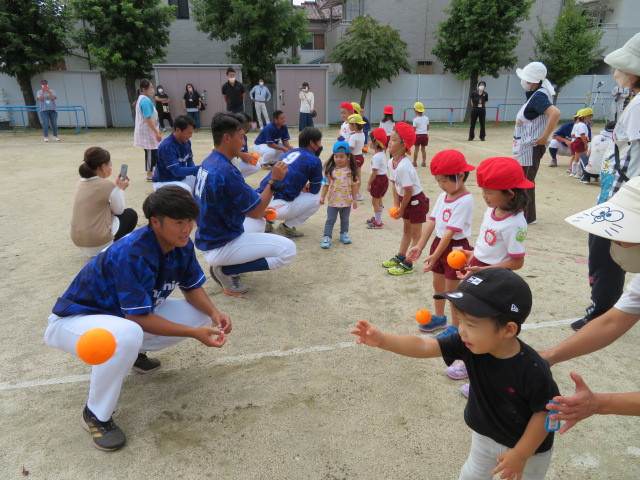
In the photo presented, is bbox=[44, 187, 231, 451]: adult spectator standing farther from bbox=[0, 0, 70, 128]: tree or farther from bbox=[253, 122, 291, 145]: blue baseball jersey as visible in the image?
bbox=[0, 0, 70, 128]: tree

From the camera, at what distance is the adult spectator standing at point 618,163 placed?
10.4ft

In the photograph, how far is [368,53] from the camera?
20.8m

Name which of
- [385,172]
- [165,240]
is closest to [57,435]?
[165,240]

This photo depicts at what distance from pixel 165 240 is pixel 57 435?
1.39m

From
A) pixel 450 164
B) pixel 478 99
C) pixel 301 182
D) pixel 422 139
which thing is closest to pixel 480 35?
pixel 478 99

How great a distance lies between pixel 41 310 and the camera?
4.34 meters

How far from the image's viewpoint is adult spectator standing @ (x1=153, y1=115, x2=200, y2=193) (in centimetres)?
668

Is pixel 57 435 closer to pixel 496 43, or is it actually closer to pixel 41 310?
pixel 41 310

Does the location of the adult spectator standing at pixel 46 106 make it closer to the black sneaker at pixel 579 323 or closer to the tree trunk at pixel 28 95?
the tree trunk at pixel 28 95

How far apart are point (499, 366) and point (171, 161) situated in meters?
6.00

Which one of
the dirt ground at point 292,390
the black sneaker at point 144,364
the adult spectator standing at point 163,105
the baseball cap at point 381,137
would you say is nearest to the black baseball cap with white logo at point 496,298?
the dirt ground at point 292,390

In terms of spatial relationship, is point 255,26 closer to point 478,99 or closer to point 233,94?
point 233,94

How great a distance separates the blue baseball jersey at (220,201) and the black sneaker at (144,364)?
1389mm

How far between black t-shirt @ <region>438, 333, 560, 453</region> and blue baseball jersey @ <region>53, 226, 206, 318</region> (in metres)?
1.77
